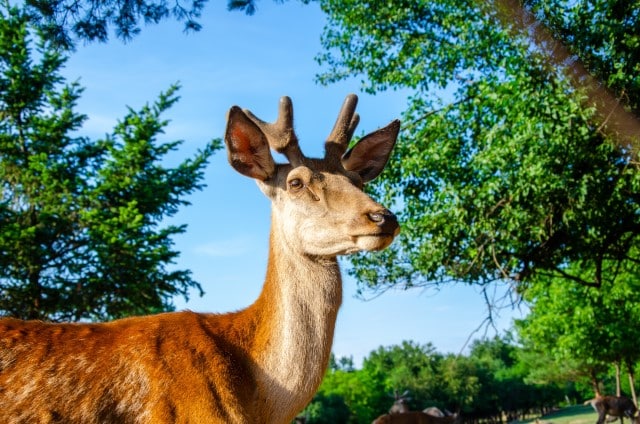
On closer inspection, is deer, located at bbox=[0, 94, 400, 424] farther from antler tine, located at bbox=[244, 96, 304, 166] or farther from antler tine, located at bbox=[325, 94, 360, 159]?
antler tine, located at bbox=[325, 94, 360, 159]

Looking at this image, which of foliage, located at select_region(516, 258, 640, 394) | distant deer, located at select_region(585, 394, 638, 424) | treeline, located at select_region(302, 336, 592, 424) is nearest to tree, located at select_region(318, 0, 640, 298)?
foliage, located at select_region(516, 258, 640, 394)

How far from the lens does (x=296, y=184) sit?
13.4ft

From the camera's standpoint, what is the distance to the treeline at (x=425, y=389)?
204 feet

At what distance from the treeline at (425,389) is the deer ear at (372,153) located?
161 feet

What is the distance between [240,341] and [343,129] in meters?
1.73

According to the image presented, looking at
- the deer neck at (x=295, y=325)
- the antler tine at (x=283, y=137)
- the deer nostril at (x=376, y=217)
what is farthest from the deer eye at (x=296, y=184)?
the deer nostril at (x=376, y=217)

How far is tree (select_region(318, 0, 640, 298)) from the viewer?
35.0ft

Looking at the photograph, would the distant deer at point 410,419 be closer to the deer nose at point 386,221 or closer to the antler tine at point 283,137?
the antler tine at point 283,137

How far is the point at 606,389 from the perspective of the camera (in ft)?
287

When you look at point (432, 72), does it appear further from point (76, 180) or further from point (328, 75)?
point (76, 180)

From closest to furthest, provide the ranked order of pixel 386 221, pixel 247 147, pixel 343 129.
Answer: pixel 386 221, pixel 247 147, pixel 343 129

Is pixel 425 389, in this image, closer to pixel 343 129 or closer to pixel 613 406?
pixel 613 406

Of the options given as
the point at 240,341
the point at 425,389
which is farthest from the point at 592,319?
the point at 425,389

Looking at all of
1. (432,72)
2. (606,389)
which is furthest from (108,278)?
(606,389)
